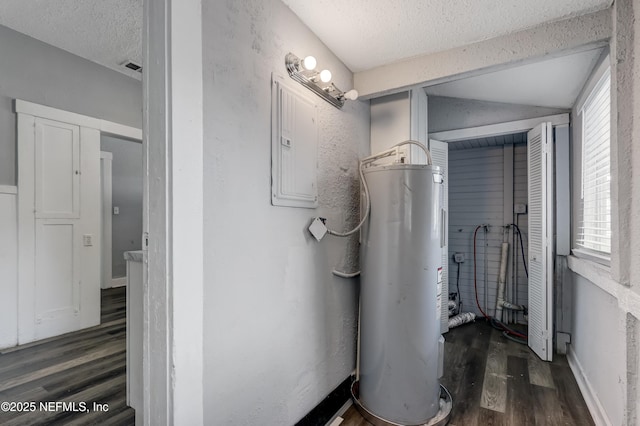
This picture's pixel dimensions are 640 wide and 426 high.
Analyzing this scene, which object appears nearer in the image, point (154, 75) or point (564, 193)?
point (154, 75)

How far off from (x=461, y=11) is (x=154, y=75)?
4.71 ft

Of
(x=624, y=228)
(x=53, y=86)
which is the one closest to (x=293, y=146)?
(x=624, y=228)

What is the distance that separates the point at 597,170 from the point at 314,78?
1937 mm

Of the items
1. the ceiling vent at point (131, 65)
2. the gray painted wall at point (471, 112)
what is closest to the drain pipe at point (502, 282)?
the gray painted wall at point (471, 112)

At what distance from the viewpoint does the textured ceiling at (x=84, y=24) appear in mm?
2209

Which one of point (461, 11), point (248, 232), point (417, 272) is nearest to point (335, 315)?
point (417, 272)

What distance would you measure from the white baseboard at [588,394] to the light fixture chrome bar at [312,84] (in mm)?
2295

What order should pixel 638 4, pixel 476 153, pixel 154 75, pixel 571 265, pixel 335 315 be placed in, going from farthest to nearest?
pixel 476 153 < pixel 571 265 < pixel 335 315 < pixel 638 4 < pixel 154 75

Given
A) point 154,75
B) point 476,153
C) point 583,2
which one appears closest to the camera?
point 154,75

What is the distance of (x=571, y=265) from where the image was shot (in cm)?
238

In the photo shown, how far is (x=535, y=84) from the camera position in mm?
2348

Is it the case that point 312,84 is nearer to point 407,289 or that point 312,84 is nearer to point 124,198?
point 407,289

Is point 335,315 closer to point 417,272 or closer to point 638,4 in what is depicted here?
point 417,272

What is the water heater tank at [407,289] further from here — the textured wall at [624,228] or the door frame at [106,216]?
the door frame at [106,216]
